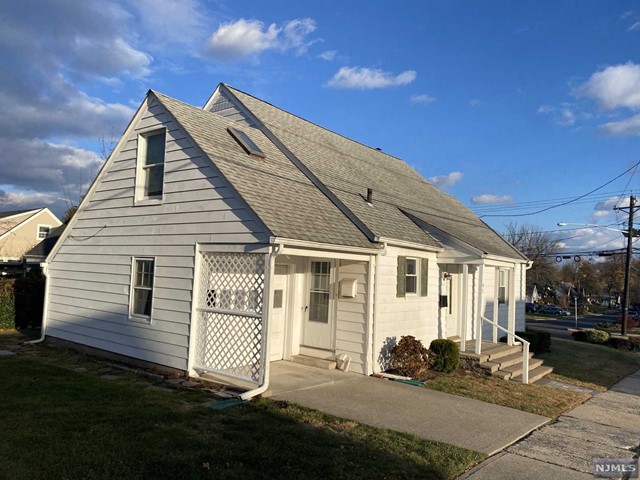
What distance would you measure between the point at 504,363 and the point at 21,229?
40914mm

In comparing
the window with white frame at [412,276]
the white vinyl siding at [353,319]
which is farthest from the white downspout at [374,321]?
the window with white frame at [412,276]

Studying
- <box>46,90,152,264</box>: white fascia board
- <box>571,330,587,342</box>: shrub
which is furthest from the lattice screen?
<box>571,330,587,342</box>: shrub

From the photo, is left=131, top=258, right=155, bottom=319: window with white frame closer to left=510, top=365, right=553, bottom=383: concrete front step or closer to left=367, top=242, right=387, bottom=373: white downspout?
left=367, top=242, right=387, bottom=373: white downspout

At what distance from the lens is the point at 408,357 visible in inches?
404

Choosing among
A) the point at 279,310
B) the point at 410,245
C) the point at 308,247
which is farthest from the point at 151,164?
the point at 410,245

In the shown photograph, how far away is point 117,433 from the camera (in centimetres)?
582

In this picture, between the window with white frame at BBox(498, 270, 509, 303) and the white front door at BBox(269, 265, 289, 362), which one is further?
the window with white frame at BBox(498, 270, 509, 303)

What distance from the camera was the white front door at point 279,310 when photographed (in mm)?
10859

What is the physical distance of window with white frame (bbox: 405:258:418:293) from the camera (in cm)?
1168

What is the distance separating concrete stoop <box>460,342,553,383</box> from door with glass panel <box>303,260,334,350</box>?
3.49 metres

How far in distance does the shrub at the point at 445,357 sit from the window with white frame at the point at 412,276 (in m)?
1.41

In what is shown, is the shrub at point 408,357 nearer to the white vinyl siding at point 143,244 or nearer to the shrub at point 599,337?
the white vinyl siding at point 143,244

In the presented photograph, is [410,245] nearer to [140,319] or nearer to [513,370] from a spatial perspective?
[513,370]

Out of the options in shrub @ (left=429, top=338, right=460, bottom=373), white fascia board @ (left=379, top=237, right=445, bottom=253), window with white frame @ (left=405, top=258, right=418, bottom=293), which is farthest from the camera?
window with white frame @ (left=405, top=258, right=418, bottom=293)
